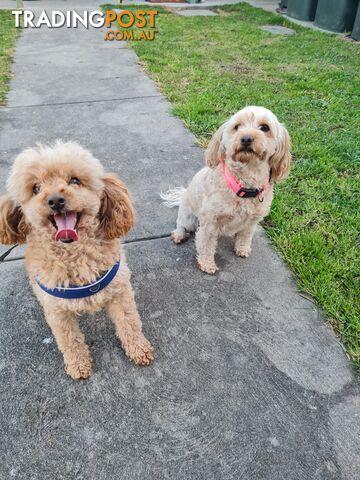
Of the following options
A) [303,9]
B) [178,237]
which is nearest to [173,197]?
[178,237]

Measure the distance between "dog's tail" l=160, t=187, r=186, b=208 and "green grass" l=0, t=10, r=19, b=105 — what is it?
3.87 m

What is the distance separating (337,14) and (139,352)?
37.2 ft

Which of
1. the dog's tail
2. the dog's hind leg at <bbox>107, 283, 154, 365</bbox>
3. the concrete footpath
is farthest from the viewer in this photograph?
the dog's tail

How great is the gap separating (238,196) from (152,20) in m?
11.3

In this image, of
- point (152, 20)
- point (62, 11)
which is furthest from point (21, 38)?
point (62, 11)

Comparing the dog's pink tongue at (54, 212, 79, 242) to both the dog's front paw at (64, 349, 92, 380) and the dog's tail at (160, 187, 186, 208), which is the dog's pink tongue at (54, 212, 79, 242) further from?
the dog's tail at (160, 187, 186, 208)

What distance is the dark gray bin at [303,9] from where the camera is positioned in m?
11.2

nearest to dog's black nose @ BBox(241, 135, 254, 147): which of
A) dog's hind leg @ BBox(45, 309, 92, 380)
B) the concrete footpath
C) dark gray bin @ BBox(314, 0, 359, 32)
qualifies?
the concrete footpath

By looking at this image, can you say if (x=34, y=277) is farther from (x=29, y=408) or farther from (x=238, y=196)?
(x=238, y=196)

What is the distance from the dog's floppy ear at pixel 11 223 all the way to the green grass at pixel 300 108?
7.08 ft

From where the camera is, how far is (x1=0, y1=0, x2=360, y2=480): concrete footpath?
1.91 metres

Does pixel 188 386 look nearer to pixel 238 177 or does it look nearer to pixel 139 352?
pixel 139 352

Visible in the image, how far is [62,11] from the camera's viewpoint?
1386cm

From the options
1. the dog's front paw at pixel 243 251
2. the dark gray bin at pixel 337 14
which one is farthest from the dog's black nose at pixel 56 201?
the dark gray bin at pixel 337 14
